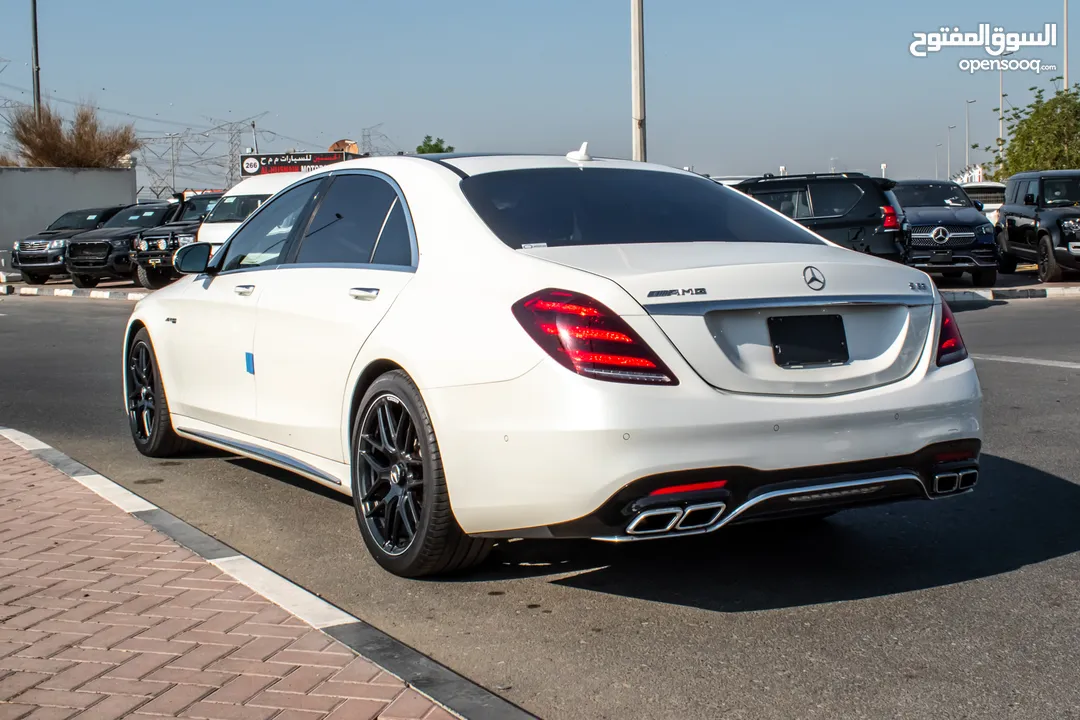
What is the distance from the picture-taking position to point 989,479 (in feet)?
21.1

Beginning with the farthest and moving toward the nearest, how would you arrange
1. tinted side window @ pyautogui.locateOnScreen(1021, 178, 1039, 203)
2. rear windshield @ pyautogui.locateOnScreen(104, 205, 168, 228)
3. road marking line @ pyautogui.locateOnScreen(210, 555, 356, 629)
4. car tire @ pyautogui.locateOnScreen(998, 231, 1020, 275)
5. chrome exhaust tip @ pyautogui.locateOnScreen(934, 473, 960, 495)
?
1. rear windshield @ pyautogui.locateOnScreen(104, 205, 168, 228)
2. car tire @ pyautogui.locateOnScreen(998, 231, 1020, 275)
3. tinted side window @ pyautogui.locateOnScreen(1021, 178, 1039, 203)
4. chrome exhaust tip @ pyautogui.locateOnScreen(934, 473, 960, 495)
5. road marking line @ pyautogui.locateOnScreen(210, 555, 356, 629)

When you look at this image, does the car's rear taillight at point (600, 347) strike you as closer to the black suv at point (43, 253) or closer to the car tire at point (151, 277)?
the car tire at point (151, 277)

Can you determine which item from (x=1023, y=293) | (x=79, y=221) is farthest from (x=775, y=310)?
(x=79, y=221)

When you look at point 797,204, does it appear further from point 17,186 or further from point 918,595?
point 17,186

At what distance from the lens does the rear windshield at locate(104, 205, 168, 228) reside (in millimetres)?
29359

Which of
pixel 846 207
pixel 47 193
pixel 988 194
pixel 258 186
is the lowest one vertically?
pixel 846 207

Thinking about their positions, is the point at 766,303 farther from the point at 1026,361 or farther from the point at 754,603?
the point at 1026,361

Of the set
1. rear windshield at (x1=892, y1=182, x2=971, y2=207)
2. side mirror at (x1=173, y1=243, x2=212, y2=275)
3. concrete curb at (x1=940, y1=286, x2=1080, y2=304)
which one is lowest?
concrete curb at (x1=940, y1=286, x2=1080, y2=304)

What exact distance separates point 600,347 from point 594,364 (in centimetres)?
6

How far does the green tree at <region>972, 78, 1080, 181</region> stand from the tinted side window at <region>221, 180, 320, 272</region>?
3412 centimetres

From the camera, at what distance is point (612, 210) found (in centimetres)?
505

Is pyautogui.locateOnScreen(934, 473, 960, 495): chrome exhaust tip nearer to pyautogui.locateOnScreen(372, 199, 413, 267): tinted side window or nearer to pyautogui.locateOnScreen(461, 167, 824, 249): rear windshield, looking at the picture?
pyautogui.locateOnScreen(461, 167, 824, 249): rear windshield

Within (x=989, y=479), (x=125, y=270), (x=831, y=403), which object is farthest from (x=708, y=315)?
(x=125, y=270)

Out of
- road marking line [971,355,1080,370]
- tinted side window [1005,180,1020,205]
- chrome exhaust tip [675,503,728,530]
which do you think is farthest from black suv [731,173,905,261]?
chrome exhaust tip [675,503,728,530]
